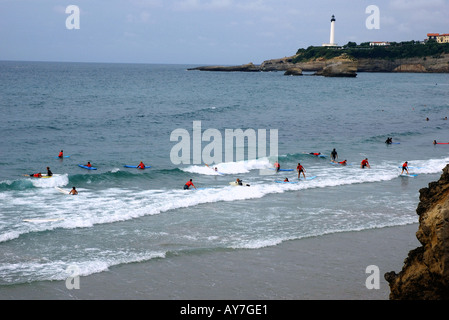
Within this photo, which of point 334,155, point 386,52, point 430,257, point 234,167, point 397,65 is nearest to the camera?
point 430,257

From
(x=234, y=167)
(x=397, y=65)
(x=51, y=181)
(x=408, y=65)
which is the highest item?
(x=397, y=65)

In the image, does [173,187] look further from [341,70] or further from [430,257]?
[341,70]

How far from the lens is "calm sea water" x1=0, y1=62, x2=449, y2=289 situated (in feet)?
51.9

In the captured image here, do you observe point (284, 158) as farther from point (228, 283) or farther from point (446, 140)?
point (228, 283)

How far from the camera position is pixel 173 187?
81.8 feet

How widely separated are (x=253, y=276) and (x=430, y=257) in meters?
5.62

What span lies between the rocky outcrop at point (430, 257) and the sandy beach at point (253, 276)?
2.74 m

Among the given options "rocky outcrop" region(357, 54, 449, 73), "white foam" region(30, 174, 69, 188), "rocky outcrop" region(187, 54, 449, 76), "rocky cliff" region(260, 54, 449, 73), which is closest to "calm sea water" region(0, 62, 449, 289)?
"white foam" region(30, 174, 69, 188)

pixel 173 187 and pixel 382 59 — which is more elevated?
pixel 382 59

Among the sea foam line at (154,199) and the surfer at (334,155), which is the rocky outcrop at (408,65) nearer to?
the surfer at (334,155)

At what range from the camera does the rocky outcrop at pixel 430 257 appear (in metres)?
8.03

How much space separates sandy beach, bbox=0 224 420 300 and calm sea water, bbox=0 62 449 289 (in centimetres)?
65

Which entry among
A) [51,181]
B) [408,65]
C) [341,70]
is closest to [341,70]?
[341,70]

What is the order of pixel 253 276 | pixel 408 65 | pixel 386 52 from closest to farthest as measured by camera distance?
pixel 253 276 → pixel 408 65 → pixel 386 52
